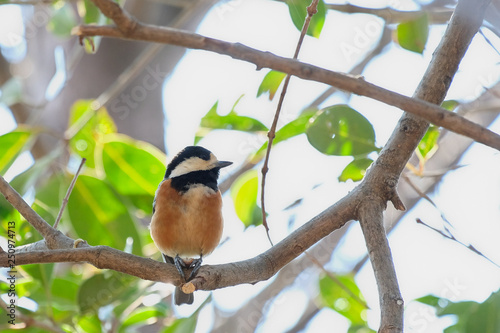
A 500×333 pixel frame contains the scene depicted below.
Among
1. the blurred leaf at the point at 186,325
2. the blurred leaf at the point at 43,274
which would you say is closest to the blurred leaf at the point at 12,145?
the blurred leaf at the point at 43,274

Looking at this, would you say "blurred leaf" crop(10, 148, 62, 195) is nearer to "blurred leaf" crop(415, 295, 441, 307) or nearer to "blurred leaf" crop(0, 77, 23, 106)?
"blurred leaf" crop(0, 77, 23, 106)

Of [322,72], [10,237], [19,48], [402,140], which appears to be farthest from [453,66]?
[19,48]

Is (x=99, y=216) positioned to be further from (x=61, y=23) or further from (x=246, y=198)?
(x=61, y=23)

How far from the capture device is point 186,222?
322 centimetres

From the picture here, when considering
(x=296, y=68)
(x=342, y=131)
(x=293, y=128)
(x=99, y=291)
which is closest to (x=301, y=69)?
(x=296, y=68)

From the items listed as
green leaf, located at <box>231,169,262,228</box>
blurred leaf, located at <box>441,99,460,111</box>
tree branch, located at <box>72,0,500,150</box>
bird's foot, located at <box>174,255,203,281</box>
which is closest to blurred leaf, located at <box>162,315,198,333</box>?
bird's foot, located at <box>174,255,203,281</box>

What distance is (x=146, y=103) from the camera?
17.7ft

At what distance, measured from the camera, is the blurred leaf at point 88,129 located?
3615 millimetres

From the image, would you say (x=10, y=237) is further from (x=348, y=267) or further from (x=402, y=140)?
(x=348, y=267)

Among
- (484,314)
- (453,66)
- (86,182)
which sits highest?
(86,182)

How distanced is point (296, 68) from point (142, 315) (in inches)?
90.7

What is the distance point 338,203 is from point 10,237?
1.72 metres

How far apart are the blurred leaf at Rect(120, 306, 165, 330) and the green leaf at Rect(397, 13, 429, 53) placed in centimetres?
199

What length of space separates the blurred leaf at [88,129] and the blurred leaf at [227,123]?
2.13 ft
